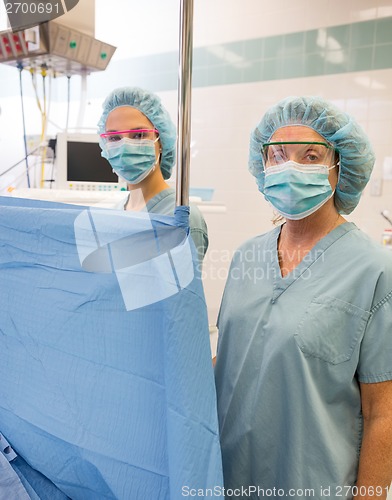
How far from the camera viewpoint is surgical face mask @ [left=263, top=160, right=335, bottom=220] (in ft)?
3.41

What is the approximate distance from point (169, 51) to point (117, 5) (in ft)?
2.11

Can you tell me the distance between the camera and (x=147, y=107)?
60.6 inches

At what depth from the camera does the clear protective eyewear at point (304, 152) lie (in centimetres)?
105

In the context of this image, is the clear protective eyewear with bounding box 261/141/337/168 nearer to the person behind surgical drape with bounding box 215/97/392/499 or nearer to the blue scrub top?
the person behind surgical drape with bounding box 215/97/392/499

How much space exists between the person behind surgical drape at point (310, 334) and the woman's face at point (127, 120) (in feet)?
1.84

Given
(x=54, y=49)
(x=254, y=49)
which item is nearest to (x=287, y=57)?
(x=254, y=49)

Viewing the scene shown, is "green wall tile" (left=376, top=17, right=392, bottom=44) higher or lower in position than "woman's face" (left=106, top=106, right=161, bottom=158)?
higher

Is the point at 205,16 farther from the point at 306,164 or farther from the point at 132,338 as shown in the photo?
the point at 132,338

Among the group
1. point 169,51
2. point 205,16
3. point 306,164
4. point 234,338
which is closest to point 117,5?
point 169,51

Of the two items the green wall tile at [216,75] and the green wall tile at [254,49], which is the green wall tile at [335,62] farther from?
the green wall tile at [216,75]

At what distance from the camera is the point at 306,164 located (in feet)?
3.48

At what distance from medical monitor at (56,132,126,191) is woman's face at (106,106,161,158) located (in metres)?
0.78

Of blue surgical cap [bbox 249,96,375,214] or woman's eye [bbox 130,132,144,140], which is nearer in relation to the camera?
blue surgical cap [bbox 249,96,375,214]

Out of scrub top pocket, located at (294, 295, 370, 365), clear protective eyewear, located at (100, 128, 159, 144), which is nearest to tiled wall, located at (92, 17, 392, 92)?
clear protective eyewear, located at (100, 128, 159, 144)
